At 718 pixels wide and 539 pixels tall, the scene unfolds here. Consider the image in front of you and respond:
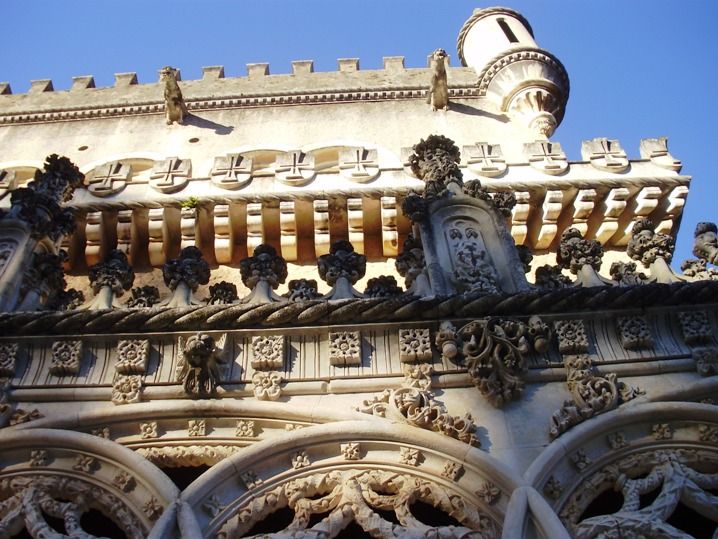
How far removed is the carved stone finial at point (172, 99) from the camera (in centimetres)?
1688

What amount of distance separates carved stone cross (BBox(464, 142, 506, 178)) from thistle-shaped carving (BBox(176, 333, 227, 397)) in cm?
632

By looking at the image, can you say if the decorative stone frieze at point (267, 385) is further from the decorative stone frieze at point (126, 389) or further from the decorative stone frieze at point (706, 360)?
the decorative stone frieze at point (706, 360)

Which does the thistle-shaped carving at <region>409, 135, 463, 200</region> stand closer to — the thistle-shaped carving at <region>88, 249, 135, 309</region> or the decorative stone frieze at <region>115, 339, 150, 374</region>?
the thistle-shaped carving at <region>88, 249, 135, 309</region>

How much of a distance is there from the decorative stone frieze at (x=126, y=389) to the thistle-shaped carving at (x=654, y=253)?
4.49 meters

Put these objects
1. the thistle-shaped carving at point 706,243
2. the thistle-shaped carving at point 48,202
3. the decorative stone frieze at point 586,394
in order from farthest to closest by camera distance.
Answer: the thistle-shaped carving at point 48,202, the thistle-shaped carving at point 706,243, the decorative stone frieze at point 586,394

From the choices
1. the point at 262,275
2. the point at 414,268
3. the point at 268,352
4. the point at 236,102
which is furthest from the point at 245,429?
the point at 236,102

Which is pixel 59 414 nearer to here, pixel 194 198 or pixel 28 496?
pixel 28 496

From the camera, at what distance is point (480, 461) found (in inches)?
212

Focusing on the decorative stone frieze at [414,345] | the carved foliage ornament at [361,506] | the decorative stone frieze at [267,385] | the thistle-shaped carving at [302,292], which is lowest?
the carved foliage ornament at [361,506]

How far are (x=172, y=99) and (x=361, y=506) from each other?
43.8 feet

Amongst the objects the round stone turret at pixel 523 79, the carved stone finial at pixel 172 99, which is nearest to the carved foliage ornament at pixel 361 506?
the round stone turret at pixel 523 79

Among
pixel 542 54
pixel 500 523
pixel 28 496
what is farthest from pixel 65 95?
pixel 500 523

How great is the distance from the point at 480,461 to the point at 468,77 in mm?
14364

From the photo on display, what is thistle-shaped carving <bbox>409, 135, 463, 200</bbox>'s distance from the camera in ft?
27.7
